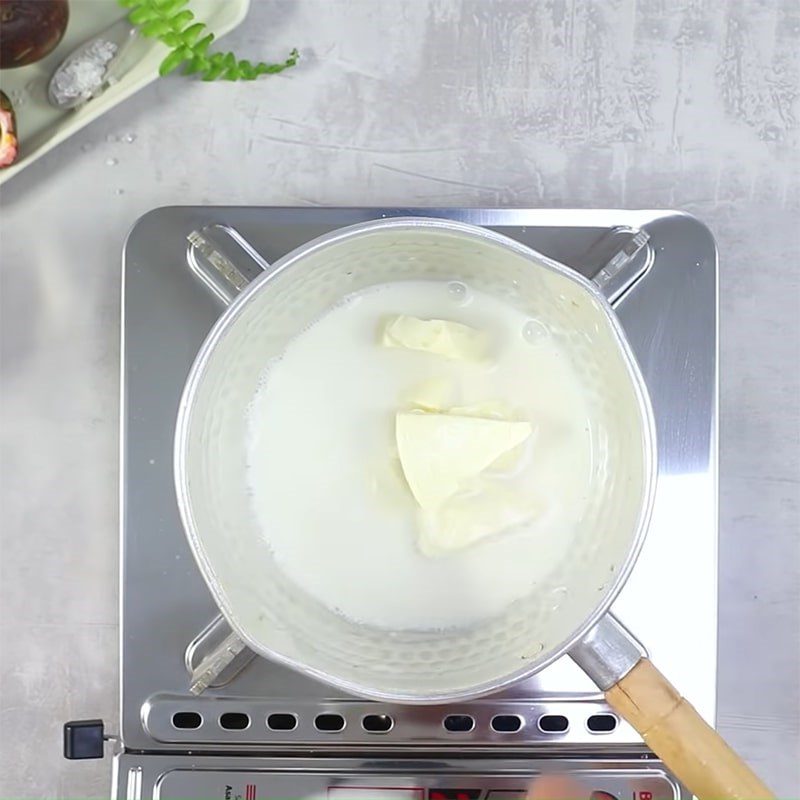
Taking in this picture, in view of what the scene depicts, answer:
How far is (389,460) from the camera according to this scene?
56cm

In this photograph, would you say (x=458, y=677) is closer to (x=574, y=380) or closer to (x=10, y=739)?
(x=574, y=380)

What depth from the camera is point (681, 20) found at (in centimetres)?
69

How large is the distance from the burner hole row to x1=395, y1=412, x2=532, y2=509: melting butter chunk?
0.17m

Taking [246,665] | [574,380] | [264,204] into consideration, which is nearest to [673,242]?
A: [574,380]

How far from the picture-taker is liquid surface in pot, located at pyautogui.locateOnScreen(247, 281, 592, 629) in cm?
55

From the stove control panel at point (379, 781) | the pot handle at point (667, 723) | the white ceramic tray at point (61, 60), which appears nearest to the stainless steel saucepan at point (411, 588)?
the pot handle at point (667, 723)

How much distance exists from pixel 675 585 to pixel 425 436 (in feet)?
0.69

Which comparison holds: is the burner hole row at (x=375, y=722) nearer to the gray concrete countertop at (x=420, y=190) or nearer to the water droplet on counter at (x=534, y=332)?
the gray concrete countertop at (x=420, y=190)

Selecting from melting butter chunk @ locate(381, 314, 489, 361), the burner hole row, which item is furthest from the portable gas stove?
melting butter chunk @ locate(381, 314, 489, 361)

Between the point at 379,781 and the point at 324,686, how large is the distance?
7 centimetres

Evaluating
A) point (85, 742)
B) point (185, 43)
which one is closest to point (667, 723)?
point (85, 742)

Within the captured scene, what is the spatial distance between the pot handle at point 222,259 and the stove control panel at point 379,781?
0.30 meters

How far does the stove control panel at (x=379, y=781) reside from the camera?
0.61m

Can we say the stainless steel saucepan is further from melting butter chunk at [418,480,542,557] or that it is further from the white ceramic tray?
the white ceramic tray
